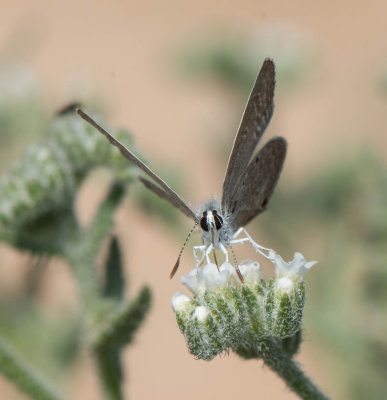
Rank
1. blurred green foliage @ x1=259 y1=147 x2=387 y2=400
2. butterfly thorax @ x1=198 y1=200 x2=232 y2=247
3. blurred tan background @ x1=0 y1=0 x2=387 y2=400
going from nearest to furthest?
1. butterfly thorax @ x1=198 y1=200 x2=232 y2=247
2. blurred green foliage @ x1=259 y1=147 x2=387 y2=400
3. blurred tan background @ x1=0 y1=0 x2=387 y2=400

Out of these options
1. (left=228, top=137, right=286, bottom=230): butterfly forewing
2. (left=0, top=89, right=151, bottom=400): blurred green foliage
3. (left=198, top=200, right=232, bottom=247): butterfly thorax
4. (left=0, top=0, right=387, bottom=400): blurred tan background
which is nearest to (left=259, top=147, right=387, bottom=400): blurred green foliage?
(left=0, top=0, right=387, bottom=400): blurred tan background

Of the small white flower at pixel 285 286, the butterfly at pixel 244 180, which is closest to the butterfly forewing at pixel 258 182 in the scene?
the butterfly at pixel 244 180

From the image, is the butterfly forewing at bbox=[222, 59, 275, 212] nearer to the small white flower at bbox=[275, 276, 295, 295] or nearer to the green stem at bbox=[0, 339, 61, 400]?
the small white flower at bbox=[275, 276, 295, 295]

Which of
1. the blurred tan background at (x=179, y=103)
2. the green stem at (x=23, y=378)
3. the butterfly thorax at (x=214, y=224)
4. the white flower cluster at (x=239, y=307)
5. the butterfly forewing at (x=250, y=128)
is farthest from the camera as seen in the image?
the blurred tan background at (x=179, y=103)

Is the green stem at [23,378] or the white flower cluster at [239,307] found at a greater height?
the white flower cluster at [239,307]

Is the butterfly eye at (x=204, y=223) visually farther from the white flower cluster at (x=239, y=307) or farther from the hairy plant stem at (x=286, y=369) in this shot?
the hairy plant stem at (x=286, y=369)

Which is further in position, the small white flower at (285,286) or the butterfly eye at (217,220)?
the butterfly eye at (217,220)
